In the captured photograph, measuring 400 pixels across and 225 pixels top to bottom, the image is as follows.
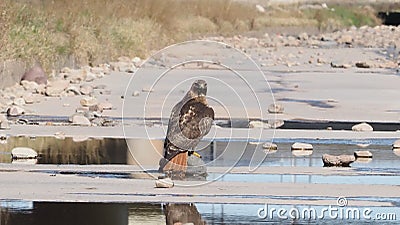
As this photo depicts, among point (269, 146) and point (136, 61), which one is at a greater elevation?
point (136, 61)

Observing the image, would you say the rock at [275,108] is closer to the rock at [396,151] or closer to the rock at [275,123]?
the rock at [275,123]

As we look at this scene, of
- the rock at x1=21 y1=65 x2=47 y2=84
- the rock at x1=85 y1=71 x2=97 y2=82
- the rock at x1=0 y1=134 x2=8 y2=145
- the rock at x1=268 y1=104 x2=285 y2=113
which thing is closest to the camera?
the rock at x1=0 y1=134 x2=8 y2=145

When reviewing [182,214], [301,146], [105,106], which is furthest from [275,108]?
[182,214]

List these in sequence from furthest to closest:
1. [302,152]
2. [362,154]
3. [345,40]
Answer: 1. [345,40]
2. [302,152]
3. [362,154]

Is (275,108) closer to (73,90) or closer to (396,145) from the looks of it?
(396,145)

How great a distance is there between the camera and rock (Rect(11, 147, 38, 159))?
9.95 meters

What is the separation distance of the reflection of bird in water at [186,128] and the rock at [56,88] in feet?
27.4

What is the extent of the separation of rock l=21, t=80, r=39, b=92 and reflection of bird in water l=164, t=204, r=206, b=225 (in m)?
9.93

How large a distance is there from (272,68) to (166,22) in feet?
20.3

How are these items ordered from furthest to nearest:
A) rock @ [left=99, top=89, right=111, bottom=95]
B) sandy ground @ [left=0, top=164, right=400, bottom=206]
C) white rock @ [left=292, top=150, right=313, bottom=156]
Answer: rock @ [left=99, top=89, right=111, bottom=95]
white rock @ [left=292, top=150, right=313, bottom=156]
sandy ground @ [left=0, top=164, right=400, bottom=206]

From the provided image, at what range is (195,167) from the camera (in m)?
8.78

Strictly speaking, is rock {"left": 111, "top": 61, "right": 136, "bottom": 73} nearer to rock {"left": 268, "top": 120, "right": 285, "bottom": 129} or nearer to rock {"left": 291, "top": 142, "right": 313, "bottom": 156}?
rock {"left": 268, "top": 120, "right": 285, "bottom": 129}

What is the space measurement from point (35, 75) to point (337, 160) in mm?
9636

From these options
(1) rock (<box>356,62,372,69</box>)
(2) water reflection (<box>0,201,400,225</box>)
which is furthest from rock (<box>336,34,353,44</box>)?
(2) water reflection (<box>0,201,400,225</box>)
